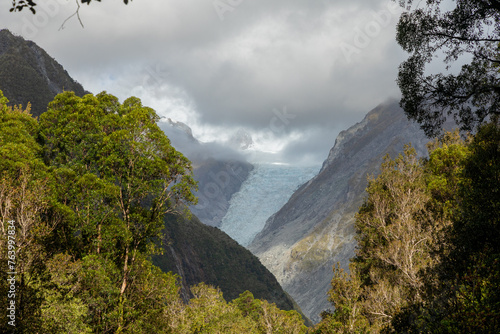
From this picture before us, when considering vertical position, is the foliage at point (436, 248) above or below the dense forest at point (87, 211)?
below

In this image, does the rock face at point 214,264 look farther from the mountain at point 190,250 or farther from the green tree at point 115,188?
the green tree at point 115,188

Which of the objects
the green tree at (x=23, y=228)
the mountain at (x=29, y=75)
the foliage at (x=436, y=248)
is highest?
the mountain at (x=29, y=75)

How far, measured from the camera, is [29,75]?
124 m

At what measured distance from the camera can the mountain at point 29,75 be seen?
111188mm

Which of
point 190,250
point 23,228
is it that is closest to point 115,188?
point 23,228

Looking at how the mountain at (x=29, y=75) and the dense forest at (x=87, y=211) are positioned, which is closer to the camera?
the dense forest at (x=87, y=211)

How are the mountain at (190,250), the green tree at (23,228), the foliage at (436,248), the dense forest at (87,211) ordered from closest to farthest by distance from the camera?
the foliage at (436,248)
the green tree at (23,228)
the dense forest at (87,211)
the mountain at (190,250)

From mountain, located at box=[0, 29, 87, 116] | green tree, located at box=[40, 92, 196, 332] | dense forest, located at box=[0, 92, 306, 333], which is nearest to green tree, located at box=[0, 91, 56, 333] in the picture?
dense forest, located at box=[0, 92, 306, 333]

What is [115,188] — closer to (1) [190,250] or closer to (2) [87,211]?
(2) [87,211]

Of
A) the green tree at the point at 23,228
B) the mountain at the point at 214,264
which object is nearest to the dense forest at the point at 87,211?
the green tree at the point at 23,228

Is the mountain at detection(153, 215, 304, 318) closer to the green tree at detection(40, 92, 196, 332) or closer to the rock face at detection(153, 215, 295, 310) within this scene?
the rock face at detection(153, 215, 295, 310)

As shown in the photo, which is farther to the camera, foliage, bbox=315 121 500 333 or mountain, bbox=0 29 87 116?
mountain, bbox=0 29 87 116

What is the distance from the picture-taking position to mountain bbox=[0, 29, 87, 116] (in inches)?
4377

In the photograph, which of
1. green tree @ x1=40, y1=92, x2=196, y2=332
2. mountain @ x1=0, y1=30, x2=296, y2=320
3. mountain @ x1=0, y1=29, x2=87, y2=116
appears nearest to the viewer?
green tree @ x1=40, y1=92, x2=196, y2=332
